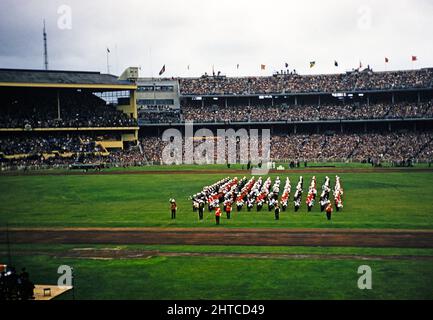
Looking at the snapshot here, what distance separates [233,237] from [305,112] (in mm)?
59037

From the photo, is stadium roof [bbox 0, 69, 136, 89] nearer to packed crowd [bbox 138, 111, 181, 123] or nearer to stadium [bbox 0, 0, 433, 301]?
stadium [bbox 0, 0, 433, 301]

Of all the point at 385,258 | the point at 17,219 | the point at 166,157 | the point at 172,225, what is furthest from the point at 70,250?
the point at 166,157

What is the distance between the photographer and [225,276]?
15.8 meters

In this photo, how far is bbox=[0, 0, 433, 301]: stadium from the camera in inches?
616

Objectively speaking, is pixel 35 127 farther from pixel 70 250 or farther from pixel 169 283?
pixel 169 283

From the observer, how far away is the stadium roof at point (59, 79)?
6769 cm

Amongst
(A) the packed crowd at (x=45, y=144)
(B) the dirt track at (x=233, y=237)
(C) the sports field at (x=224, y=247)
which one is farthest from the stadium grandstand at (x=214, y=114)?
(B) the dirt track at (x=233, y=237)

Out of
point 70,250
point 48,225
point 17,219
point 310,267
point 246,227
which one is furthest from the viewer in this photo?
point 17,219

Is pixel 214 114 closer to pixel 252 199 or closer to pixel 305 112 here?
pixel 305 112

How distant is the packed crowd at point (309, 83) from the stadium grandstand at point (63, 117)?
13270mm

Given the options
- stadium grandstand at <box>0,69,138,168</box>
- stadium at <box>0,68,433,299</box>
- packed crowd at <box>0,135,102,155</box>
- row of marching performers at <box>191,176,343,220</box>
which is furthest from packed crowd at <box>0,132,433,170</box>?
row of marching performers at <box>191,176,343,220</box>

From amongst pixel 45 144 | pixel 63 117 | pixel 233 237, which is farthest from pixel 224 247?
pixel 63 117

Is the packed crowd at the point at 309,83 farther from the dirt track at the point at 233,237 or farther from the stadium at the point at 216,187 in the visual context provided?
the dirt track at the point at 233,237
